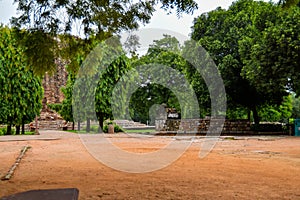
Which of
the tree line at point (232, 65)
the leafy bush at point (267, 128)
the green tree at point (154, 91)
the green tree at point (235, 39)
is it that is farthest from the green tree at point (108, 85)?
the leafy bush at point (267, 128)

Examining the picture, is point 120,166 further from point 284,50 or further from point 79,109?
point 79,109

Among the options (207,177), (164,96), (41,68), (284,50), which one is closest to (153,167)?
(207,177)

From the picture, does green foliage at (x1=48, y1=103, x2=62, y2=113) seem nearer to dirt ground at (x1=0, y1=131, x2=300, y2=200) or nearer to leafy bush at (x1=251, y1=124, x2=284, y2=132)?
leafy bush at (x1=251, y1=124, x2=284, y2=132)

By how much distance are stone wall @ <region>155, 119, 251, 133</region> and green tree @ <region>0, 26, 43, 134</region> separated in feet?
33.1

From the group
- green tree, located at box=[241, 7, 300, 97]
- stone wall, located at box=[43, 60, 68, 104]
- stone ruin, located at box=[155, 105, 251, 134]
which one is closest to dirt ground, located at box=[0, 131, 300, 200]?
green tree, located at box=[241, 7, 300, 97]

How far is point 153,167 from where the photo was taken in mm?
7520

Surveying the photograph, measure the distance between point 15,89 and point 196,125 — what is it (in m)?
13.4

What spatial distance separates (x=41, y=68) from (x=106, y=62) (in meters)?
19.6

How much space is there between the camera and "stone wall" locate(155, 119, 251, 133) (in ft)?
79.7

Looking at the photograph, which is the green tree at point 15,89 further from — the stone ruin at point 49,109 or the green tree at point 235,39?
the green tree at point 235,39

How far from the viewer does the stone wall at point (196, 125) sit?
24297 mm

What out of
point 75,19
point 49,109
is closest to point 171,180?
point 75,19

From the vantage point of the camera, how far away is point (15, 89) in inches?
918

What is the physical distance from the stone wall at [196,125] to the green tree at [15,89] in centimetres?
1009
